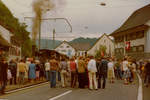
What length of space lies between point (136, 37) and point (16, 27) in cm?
2246

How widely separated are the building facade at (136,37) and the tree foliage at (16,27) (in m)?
18.4

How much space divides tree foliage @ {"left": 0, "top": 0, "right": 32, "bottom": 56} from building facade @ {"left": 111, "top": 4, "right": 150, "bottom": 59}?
60.2 ft

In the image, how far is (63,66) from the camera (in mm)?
19062

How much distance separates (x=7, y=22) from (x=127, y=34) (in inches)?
902

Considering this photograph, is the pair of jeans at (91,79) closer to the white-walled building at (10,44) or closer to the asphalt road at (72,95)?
the asphalt road at (72,95)

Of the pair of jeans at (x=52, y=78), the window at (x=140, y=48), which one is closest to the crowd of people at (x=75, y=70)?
the pair of jeans at (x=52, y=78)

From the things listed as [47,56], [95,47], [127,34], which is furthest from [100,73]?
[95,47]

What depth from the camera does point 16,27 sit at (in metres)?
62.3

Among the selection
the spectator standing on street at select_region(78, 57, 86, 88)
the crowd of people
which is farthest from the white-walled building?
the spectator standing on street at select_region(78, 57, 86, 88)

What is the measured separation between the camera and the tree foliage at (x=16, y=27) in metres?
51.5

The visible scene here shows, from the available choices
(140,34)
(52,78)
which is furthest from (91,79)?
(140,34)

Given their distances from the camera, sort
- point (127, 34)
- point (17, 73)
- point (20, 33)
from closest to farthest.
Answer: point (17, 73) → point (127, 34) → point (20, 33)

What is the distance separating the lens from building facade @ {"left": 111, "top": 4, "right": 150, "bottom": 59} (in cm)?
5359

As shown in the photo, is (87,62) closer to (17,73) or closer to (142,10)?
(17,73)
